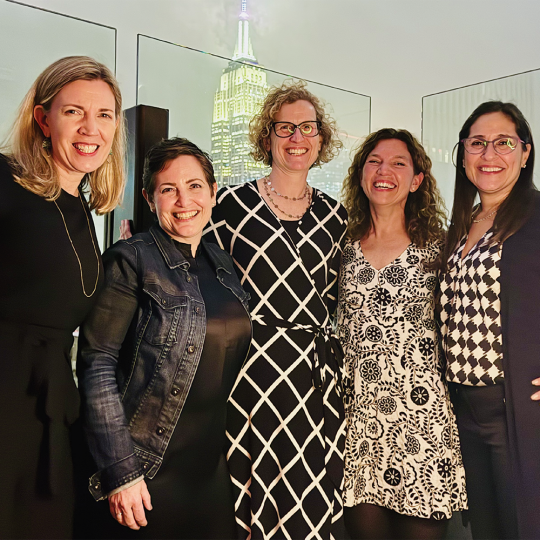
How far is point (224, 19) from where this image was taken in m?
6.77

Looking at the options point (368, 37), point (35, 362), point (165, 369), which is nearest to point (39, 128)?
point (35, 362)

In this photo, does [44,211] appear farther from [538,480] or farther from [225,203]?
[538,480]

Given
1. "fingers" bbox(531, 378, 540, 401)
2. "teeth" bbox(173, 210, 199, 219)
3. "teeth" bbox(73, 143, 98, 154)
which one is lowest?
"fingers" bbox(531, 378, 540, 401)

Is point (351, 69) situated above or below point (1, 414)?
above

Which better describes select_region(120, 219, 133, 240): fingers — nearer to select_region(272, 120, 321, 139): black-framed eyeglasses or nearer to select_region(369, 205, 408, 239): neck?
select_region(272, 120, 321, 139): black-framed eyeglasses

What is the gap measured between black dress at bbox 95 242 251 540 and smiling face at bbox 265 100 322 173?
60 centimetres

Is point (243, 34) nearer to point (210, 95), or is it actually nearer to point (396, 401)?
point (210, 95)

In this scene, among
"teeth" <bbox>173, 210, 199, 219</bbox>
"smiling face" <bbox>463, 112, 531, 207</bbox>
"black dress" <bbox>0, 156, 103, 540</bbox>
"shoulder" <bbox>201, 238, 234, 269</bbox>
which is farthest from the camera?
"smiling face" <bbox>463, 112, 531, 207</bbox>

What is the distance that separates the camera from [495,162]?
222cm

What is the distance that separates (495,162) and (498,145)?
70 millimetres

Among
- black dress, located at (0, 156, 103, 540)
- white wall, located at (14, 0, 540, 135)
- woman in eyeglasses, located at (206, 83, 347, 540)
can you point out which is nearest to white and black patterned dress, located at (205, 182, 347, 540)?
woman in eyeglasses, located at (206, 83, 347, 540)

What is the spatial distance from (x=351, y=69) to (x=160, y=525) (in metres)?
6.66

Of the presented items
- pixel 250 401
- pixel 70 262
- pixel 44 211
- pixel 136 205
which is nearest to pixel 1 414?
pixel 70 262

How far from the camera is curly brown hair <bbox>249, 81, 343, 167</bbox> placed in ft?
7.54
